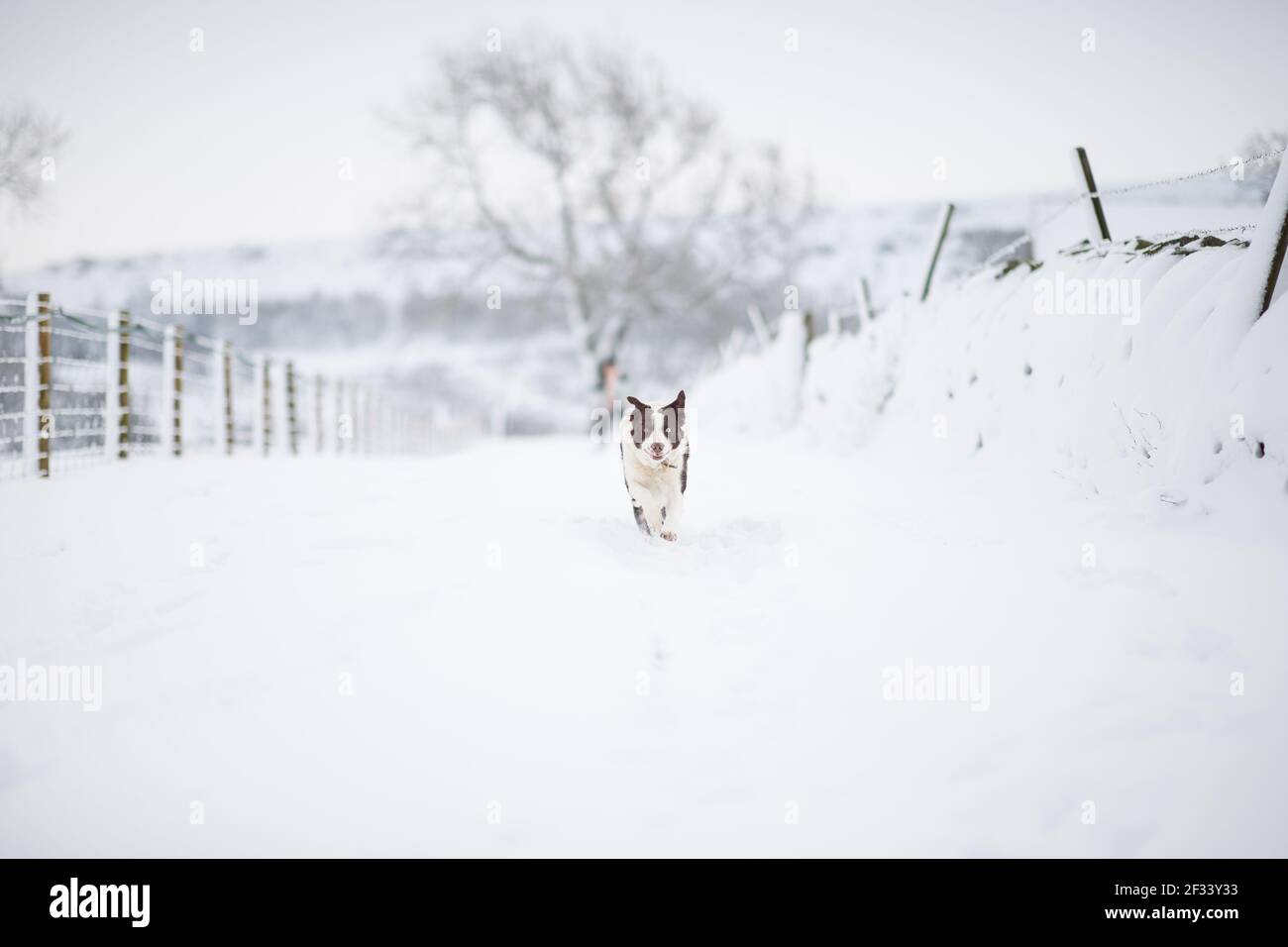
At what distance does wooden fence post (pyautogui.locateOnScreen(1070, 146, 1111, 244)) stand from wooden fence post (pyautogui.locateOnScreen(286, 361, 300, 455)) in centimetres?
1290

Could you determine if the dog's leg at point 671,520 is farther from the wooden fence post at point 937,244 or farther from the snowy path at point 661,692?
the wooden fence post at point 937,244

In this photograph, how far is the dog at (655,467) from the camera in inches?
198

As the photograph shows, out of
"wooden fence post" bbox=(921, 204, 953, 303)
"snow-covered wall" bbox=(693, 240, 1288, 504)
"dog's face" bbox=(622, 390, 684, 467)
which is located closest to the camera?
"snow-covered wall" bbox=(693, 240, 1288, 504)

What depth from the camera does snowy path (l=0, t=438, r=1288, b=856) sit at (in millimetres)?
2281

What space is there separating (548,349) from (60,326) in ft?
165

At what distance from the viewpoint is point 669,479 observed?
5.12 m

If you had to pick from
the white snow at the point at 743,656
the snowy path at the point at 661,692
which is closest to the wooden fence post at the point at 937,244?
the white snow at the point at 743,656

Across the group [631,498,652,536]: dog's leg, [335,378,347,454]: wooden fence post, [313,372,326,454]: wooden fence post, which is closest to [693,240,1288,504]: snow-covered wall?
[631,498,652,536]: dog's leg

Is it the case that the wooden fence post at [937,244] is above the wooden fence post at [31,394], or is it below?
above

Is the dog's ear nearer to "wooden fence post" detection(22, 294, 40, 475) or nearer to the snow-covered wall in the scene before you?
the snow-covered wall

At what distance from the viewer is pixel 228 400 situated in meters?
11.1

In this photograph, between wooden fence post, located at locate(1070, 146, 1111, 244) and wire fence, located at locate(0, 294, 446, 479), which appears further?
wire fence, located at locate(0, 294, 446, 479)

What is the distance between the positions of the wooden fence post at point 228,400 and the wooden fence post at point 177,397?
3.31 feet
